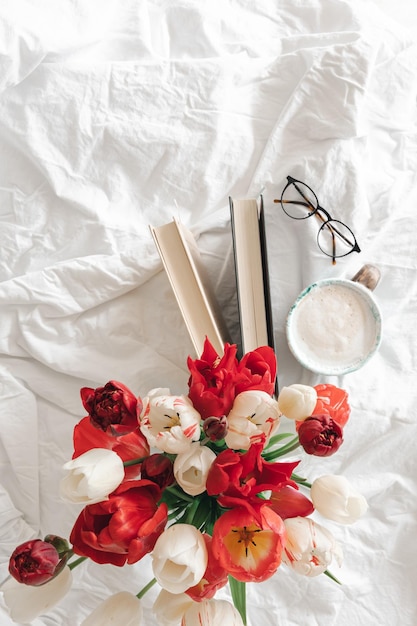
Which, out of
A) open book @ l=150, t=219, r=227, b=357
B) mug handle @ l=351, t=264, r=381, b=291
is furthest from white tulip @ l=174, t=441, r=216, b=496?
mug handle @ l=351, t=264, r=381, b=291

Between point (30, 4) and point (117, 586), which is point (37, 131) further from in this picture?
point (117, 586)

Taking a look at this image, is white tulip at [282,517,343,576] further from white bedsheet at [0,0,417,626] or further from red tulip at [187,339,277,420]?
white bedsheet at [0,0,417,626]

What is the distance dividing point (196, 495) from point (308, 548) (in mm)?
94

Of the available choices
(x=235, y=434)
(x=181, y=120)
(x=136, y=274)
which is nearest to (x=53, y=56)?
(x=181, y=120)

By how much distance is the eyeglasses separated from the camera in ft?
2.69

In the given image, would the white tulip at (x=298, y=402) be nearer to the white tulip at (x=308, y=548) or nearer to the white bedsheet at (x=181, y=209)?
the white tulip at (x=308, y=548)

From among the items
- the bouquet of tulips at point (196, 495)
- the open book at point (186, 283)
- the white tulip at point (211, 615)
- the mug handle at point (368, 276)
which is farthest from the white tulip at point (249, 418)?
the mug handle at point (368, 276)

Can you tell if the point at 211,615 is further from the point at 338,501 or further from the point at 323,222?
the point at 323,222

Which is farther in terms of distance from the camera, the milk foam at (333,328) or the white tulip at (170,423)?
the milk foam at (333,328)

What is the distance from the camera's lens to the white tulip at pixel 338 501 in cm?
49

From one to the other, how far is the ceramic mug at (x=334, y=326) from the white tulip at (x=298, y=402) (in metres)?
0.25

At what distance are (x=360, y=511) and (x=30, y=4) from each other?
0.76m

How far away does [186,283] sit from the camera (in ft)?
2.43

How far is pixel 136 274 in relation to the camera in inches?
32.0
